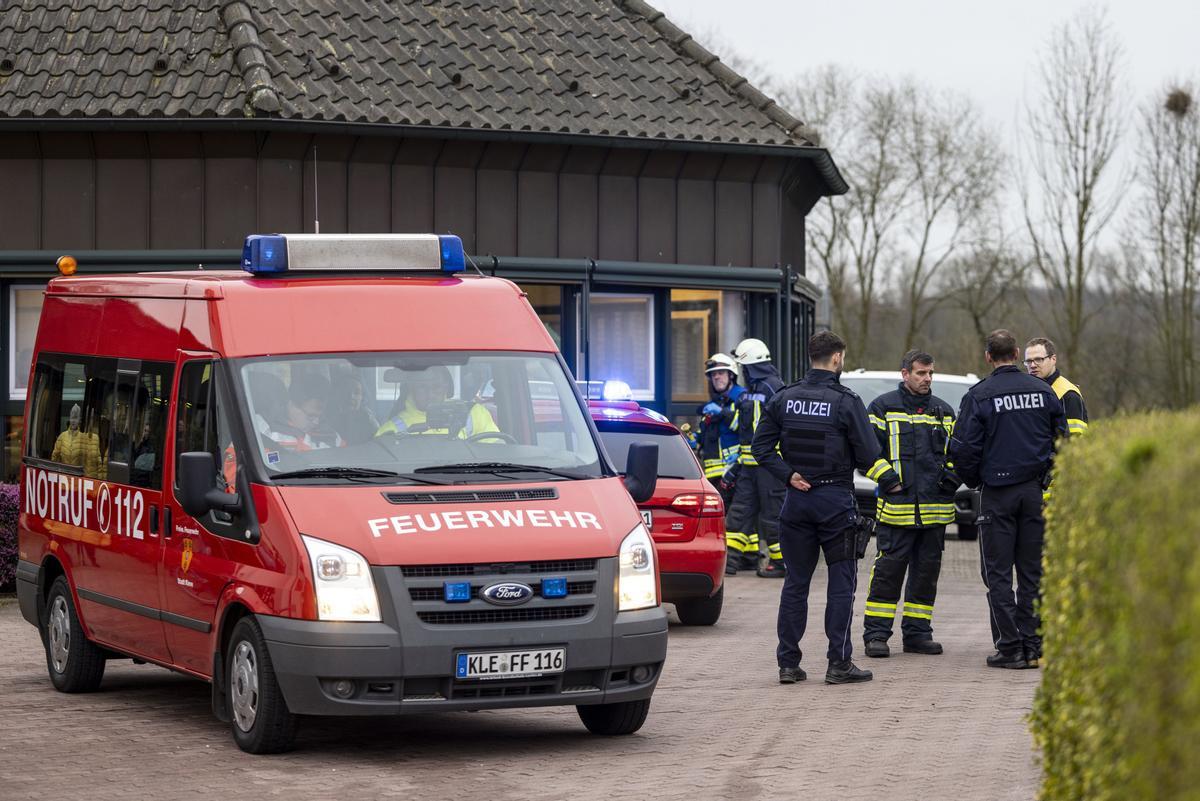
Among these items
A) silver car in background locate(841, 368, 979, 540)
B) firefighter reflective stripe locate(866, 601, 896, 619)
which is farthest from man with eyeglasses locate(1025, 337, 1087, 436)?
silver car in background locate(841, 368, 979, 540)

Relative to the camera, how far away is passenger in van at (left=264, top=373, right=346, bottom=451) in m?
9.16

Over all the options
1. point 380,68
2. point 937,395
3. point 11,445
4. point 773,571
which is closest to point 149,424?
point 773,571

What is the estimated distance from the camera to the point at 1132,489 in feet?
15.4

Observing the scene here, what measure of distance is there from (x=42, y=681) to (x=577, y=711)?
356 cm

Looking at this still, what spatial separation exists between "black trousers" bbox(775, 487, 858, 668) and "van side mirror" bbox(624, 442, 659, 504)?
1753 mm

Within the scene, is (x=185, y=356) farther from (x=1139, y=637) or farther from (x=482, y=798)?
(x=1139, y=637)

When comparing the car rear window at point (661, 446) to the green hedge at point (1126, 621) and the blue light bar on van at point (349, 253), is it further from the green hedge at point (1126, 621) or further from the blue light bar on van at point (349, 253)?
the green hedge at point (1126, 621)

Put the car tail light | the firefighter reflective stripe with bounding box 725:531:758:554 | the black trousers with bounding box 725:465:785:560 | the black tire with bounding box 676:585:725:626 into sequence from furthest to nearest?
the firefighter reflective stripe with bounding box 725:531:758:554
the black trousers with bounding box 725:465:785:560
the black tire with bounding box 676:585:725:626
the car tail light

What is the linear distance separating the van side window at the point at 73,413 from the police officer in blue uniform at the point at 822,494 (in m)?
3.79

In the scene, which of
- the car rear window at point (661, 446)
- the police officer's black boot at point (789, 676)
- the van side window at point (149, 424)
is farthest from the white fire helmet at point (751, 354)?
the van side window at point (149, 424)

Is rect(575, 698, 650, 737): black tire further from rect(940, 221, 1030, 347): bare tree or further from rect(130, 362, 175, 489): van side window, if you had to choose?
rect(940, 221, 1030, 347): bare tree

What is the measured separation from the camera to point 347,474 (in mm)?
9008

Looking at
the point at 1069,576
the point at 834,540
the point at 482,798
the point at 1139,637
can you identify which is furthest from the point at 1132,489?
the point at 834,540

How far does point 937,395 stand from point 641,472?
14057mm
